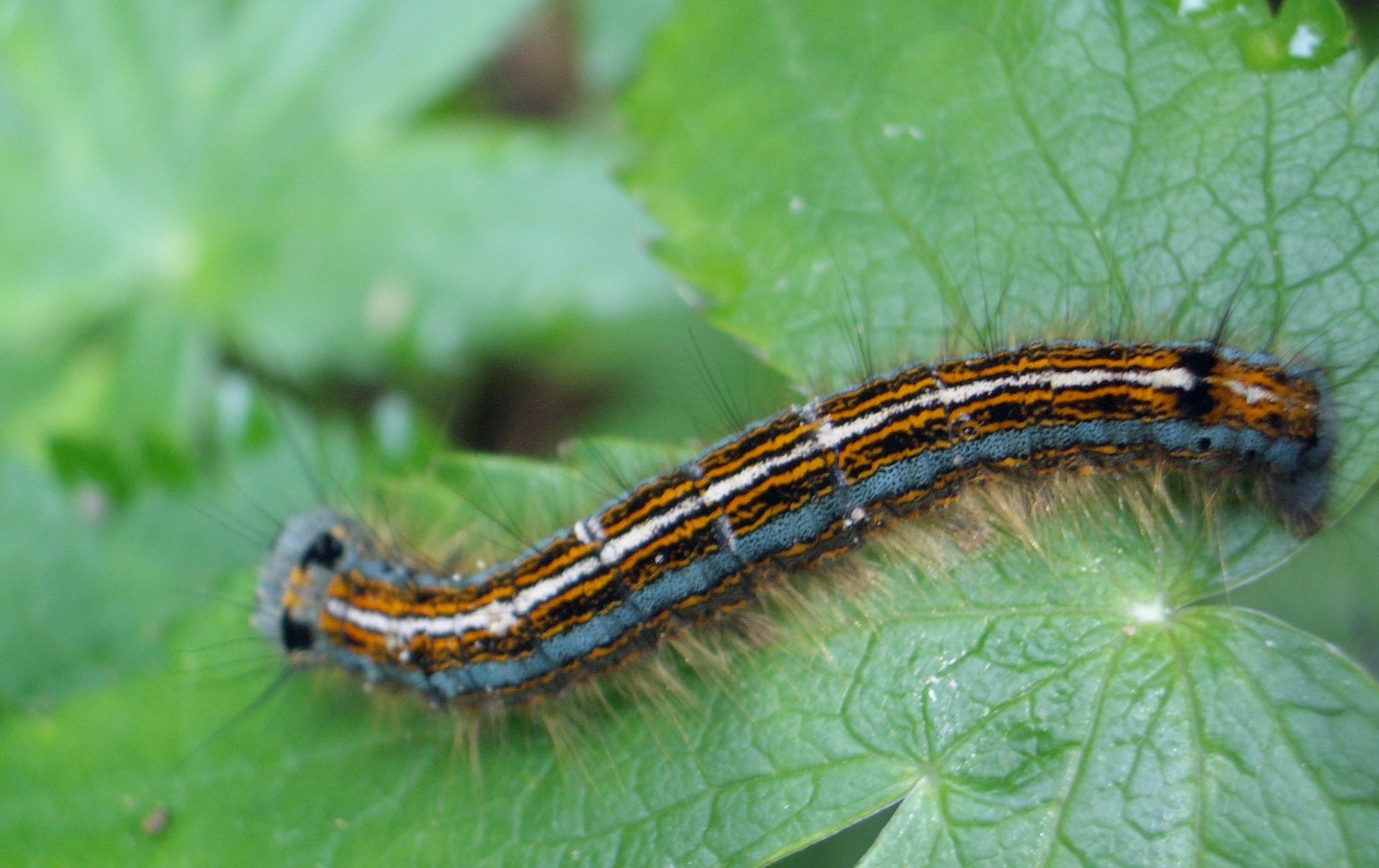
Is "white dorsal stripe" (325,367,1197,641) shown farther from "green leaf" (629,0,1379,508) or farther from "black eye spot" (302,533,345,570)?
"black eye spot" (302,533,345,570)

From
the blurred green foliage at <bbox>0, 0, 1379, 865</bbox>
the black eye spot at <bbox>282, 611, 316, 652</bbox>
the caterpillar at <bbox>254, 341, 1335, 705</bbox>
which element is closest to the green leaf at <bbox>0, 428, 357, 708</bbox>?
the blurred green foliage at <bbox>0, 0, 1379, 865</bbox>

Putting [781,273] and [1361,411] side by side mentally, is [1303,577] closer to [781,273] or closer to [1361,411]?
[1361,411]

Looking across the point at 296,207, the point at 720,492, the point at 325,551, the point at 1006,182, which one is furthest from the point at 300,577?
the point at 1006,182

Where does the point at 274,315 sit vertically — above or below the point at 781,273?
above

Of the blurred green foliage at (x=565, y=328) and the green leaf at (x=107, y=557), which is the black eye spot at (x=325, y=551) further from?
the green leaf at (x=107, y=557)

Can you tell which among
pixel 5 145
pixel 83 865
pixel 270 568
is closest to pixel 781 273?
pixel 270 568
